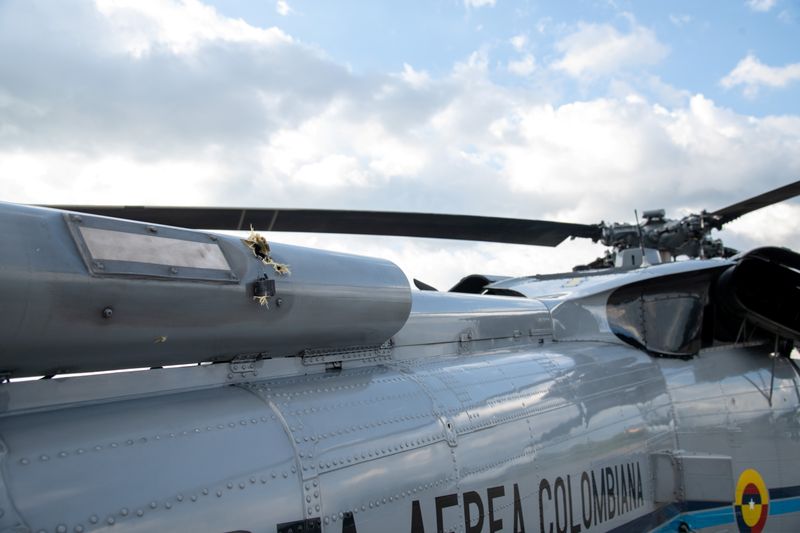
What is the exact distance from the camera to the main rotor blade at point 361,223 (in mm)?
4984

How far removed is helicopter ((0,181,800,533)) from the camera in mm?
2416

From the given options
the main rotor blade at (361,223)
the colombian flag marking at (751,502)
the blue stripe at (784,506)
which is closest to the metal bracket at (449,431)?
the main rotor blade at (361,223)

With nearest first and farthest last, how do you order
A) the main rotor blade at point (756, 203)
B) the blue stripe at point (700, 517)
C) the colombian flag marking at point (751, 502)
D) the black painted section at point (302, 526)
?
the black painted section at point (302, 526) → the blue stripe at point (700, 517) → the colombian flag marking at point (751, 502) → the main rotor blade at point (756, 203)

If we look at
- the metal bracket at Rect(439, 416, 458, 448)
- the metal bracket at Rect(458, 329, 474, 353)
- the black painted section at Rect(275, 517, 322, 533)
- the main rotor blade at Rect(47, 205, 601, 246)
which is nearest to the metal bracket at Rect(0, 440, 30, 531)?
the black painted section at Rect(275, 517, 322, 533)

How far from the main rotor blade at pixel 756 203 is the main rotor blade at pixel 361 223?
5.25ft

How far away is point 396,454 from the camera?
10.5 ft

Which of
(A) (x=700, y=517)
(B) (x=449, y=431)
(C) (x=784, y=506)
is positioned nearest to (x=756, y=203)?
(C) (x=784, y=506)

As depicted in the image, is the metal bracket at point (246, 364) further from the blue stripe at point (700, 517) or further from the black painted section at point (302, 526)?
the blue stripe at point (700, 517)

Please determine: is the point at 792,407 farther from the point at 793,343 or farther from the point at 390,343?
the point at 390,343

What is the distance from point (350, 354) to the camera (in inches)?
155

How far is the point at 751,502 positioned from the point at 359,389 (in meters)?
3.87

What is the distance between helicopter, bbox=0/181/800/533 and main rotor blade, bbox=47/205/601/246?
1.4 inches

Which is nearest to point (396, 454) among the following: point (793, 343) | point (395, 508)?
point (395, 508)

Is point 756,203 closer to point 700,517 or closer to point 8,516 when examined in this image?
point 700,517
